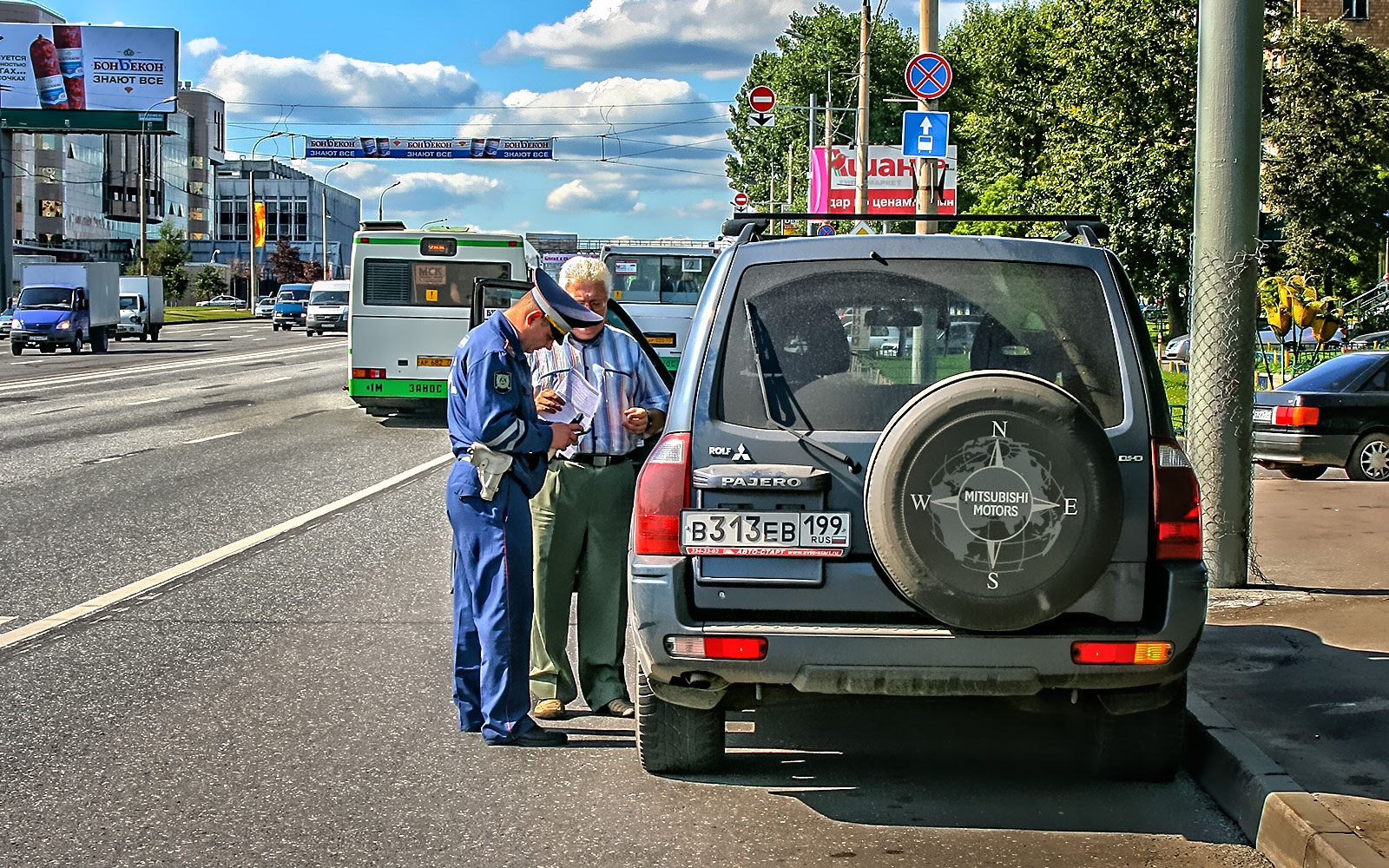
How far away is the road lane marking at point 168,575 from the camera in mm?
7465

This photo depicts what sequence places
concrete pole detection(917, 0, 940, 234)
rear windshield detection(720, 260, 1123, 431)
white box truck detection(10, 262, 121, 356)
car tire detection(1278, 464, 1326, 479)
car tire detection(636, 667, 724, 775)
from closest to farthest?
1. rear windshield detection(720, 260, 1123, 431)
2. car tire detection(636, 667, 724, 775)
3. car tire detection(1278, 464, 1326, 479)
4. concrete pole detection(917, 0, 940, 234)
5. white box truck detection(10, 262, 121, 356)

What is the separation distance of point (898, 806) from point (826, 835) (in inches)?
15.9

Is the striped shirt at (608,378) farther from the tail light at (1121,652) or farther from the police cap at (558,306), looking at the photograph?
the tail light at (1121,652)

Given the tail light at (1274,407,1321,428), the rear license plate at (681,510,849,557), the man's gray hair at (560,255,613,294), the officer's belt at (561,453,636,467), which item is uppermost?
the man's gray hair at (560,255,613,294)

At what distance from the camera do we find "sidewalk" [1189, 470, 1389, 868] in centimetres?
438

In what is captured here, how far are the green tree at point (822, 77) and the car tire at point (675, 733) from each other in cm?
7566

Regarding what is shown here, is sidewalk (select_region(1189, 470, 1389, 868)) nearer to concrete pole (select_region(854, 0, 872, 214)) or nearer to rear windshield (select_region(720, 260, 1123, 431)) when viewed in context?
rear windshield (select_region(720, 260, 1123, 431))

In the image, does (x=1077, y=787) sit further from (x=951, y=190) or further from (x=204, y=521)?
(x=951, y=190)

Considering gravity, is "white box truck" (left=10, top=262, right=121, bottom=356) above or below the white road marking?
above

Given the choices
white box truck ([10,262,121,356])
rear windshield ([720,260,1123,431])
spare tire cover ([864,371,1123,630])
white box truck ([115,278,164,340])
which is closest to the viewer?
spare tire cover ([864,371,1123,630])

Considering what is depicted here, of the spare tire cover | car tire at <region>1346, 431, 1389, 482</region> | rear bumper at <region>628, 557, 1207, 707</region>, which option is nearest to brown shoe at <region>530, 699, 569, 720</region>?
rear bumper at <region>628, 557, 1207, 707</region>

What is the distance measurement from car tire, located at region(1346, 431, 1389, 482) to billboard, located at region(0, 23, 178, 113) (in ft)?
211

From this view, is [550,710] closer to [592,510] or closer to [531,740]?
[531,740]

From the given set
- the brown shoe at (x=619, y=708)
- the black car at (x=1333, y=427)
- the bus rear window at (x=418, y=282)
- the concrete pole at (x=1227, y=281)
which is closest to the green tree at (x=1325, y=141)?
the black car at (x=1333, y=427)
